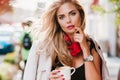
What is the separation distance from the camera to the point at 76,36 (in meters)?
1.37

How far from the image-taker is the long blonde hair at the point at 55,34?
53.6 inches

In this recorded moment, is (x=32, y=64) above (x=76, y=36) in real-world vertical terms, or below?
below

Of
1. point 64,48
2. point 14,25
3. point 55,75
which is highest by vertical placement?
point 14,25

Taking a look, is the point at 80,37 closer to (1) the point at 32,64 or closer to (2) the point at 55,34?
(2) the point at 55,34

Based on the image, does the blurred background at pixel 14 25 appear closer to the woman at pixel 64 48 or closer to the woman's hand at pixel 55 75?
the woman at pixel 64 48

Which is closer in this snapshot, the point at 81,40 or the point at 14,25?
the point at 81,40

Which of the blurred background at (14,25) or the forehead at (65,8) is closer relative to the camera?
the forehead at (65,8)

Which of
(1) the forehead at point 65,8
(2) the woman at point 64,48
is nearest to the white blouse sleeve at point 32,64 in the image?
(2) the woman at point 64,48

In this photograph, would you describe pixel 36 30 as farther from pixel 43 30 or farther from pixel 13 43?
pixel 13 43

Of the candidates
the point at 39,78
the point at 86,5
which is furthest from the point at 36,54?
the point at 86,5

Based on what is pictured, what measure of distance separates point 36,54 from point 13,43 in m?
0.26

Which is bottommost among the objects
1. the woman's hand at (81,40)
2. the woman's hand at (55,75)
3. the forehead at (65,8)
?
the woman's hand at (55,75)

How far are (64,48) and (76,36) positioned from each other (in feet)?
0.26

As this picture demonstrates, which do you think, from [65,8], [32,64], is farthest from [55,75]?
[65,8]
